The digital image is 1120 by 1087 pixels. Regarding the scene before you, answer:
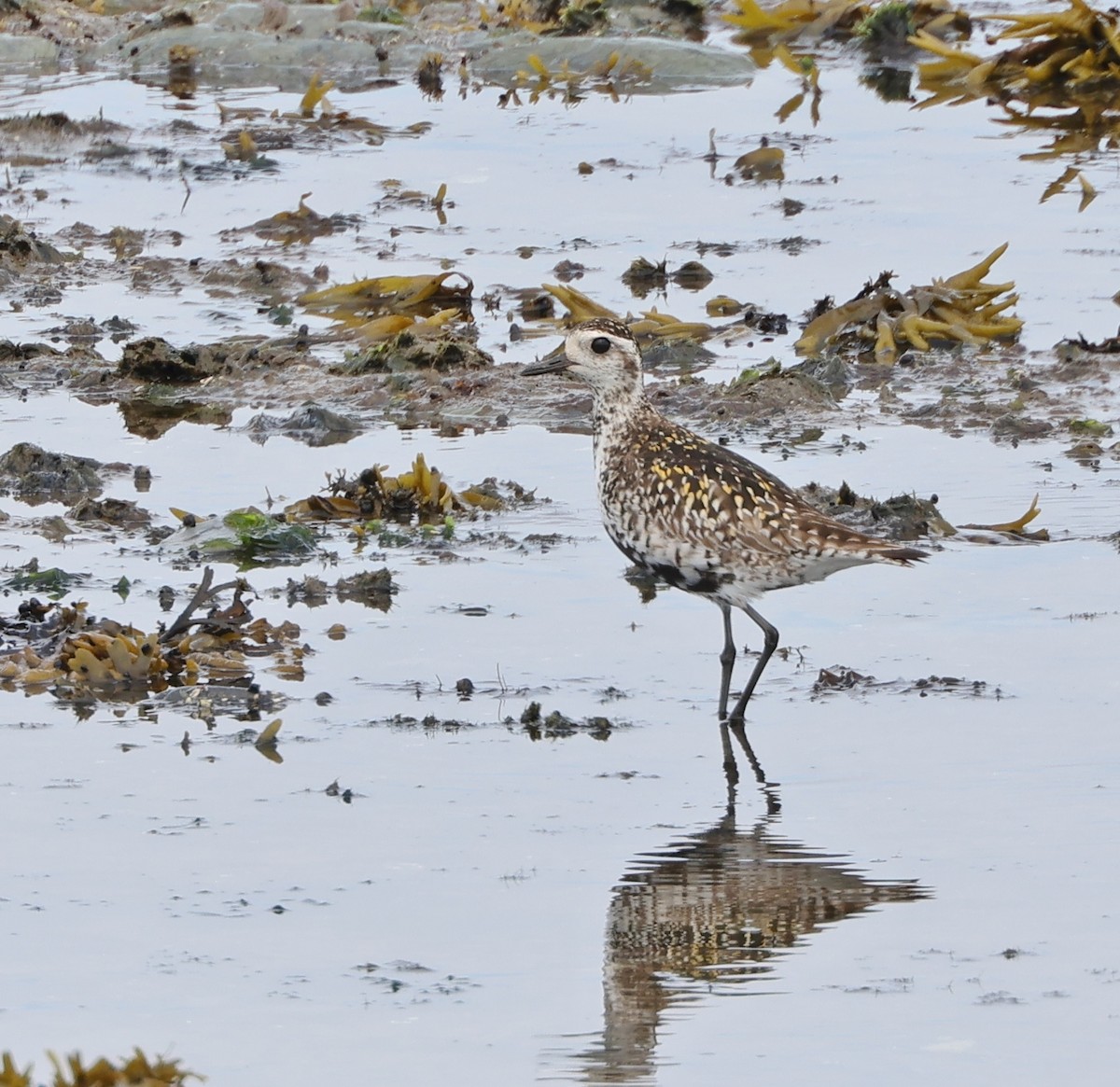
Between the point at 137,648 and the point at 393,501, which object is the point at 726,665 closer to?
the point at 137,648

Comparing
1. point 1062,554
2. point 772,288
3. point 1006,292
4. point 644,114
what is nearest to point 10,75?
point 644,114

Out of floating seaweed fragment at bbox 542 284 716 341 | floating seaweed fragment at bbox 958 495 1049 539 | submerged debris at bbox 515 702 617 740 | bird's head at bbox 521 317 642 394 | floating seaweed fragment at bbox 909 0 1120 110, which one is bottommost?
submerged debris at bbox 515 702 617 740

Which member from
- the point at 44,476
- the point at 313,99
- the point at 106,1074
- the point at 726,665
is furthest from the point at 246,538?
the point at 313,99

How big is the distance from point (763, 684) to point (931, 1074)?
3.00 metres

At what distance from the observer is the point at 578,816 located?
21.7 ft

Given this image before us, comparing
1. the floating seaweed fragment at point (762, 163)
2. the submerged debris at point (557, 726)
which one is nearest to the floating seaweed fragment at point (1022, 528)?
the submerged debris at point (557, 726)

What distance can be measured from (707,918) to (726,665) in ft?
6.07

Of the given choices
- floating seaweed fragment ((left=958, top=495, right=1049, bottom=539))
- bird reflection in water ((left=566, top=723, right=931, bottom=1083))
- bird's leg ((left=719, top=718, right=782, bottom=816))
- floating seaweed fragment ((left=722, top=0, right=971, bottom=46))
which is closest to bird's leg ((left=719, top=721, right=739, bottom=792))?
bird's leg ((left=719, top=718, right=782, bottom=816))

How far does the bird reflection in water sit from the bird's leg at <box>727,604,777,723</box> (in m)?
0.88

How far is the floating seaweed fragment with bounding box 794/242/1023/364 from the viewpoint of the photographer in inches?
480

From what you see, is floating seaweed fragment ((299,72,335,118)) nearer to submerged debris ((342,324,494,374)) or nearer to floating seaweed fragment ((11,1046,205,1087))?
submerged debris ((342,324,494,374))

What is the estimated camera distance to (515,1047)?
518cm

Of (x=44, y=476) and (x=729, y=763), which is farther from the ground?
(x=44, y=476)

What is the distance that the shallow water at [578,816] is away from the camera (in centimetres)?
528
